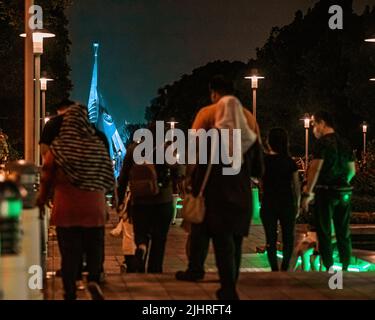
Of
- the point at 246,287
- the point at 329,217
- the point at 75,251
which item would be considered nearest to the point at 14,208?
the point at 75,251

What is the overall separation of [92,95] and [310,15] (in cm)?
2306

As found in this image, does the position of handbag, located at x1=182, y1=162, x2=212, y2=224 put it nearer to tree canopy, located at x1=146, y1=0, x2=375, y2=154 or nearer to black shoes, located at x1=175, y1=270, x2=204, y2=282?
black shoes, located at x1=175, y1=270, x2=204, y2=282

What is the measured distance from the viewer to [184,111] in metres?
99.8

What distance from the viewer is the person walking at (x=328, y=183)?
1076 cm

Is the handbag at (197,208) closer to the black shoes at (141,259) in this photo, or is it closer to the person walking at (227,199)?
the person walking at (227,199)

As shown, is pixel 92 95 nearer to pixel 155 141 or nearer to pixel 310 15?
pixel 310 15

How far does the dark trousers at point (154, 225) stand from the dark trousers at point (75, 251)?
2.46 metres

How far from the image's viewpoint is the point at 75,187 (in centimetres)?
827

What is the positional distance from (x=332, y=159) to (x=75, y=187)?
3.67m

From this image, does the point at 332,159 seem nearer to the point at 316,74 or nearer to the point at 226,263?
the point at 226,263

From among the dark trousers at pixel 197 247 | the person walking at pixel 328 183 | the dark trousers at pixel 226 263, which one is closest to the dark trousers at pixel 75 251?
the dark trousers at pixel 197 247

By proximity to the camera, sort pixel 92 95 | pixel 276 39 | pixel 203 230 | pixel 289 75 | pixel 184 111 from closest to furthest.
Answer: pixel 203 230 < pixel 92 95 < pixel 289 75 < pixel 276 39 < pixel 184 111

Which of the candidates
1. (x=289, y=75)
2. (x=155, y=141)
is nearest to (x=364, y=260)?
(x=155, y=141)

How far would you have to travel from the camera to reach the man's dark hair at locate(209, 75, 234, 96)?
8.64m
